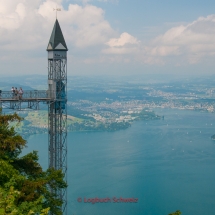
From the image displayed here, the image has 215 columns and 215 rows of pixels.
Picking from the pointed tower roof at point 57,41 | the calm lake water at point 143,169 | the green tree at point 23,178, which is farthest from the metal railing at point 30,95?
the calm lake water at point 143,169

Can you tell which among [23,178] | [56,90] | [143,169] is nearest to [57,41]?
[56,90]

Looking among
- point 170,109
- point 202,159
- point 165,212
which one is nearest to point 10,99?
point 165,212

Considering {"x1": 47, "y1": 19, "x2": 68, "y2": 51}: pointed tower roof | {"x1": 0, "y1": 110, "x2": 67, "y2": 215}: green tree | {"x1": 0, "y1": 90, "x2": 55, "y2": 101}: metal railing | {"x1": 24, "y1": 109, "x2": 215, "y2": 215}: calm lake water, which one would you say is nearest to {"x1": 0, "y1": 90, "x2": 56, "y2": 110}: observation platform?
{"x1": 0, "y1": 90, "x2": 55, "y2": 101}: metal railing

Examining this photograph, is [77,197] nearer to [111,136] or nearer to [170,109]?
[111,136]

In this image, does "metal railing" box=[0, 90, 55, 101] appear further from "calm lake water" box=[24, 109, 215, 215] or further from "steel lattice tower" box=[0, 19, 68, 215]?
"calm lake water" box=[24, 109, 215, 215]

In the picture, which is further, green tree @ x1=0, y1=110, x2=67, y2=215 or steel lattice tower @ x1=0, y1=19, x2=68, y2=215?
steel lattice tower @ x1=0, y1=19, x2=68, y2=215

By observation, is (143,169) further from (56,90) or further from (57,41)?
(57,41)

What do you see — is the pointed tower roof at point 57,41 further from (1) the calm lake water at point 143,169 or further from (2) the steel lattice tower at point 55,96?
(1) the calm lake water at point 143,169
